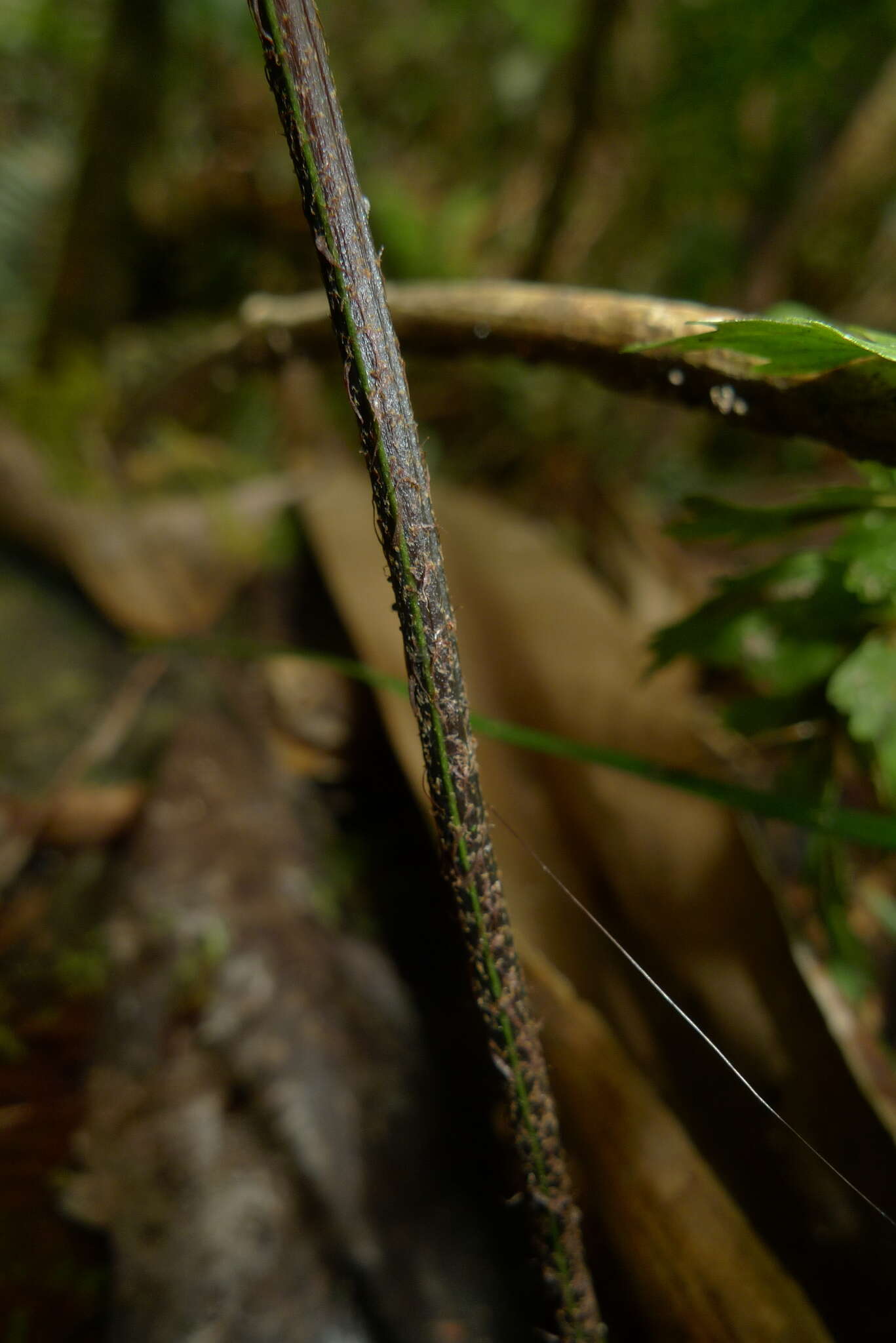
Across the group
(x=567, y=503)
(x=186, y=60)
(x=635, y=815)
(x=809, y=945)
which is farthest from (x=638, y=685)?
(x=186, y=60)

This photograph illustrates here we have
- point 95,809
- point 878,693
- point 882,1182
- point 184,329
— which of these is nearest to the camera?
point 882,1182

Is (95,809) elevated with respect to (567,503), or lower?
lower

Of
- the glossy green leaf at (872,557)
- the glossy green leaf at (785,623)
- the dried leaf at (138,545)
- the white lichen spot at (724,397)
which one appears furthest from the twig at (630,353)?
the dried leaf at (138,545)

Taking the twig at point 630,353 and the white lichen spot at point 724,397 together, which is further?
the white lichen spot at point 724,397

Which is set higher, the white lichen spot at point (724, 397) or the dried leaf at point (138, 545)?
the dried leaf at point (138, 545)

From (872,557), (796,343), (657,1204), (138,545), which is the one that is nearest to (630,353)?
(796,343)

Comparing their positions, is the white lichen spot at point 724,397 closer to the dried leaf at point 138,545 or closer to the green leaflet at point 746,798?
the green leaflet at point 746,798

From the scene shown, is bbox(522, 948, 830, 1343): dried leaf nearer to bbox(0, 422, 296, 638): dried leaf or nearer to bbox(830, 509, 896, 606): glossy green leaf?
bbox(830, 509, 896, 606): glossy green leaf

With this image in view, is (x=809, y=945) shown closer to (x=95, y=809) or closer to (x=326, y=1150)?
(x=326, y=1150)

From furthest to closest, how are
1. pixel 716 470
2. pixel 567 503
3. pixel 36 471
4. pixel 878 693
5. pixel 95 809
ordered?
pixel 716 470 < pixel 567 503 < pixel 36 471 < pixel 95 809 < pixel 878 693
